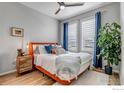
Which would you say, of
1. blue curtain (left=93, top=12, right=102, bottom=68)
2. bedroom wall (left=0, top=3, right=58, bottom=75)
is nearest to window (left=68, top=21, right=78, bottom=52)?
blue curtain (left=93, top=12, right=102, bottom=68)

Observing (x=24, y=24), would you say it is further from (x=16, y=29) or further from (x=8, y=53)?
(x=8, y=53)

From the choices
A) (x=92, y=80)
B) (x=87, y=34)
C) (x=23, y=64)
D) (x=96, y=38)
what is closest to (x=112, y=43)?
(x=96, y=38)

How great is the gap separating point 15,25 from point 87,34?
307 cm

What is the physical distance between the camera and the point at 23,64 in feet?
10.5

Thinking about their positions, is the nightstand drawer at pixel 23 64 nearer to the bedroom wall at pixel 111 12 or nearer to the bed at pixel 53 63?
the bed at pixel 53 63

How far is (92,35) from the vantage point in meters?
4.34

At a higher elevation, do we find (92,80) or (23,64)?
(23,64)

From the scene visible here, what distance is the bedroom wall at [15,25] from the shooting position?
3184mm

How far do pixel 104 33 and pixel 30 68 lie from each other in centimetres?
280

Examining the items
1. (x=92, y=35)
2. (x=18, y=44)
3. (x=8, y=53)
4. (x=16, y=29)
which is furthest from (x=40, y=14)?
(x=92, y=35)

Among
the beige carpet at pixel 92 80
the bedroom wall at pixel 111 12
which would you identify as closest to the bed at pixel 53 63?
the beige carpet at pixel 92 80

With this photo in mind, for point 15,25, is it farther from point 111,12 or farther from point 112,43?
point 111,12

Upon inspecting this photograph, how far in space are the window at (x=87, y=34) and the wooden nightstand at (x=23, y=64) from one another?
8.52ft

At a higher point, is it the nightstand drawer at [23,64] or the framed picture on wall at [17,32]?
the framed picture on wall at [17,32]
